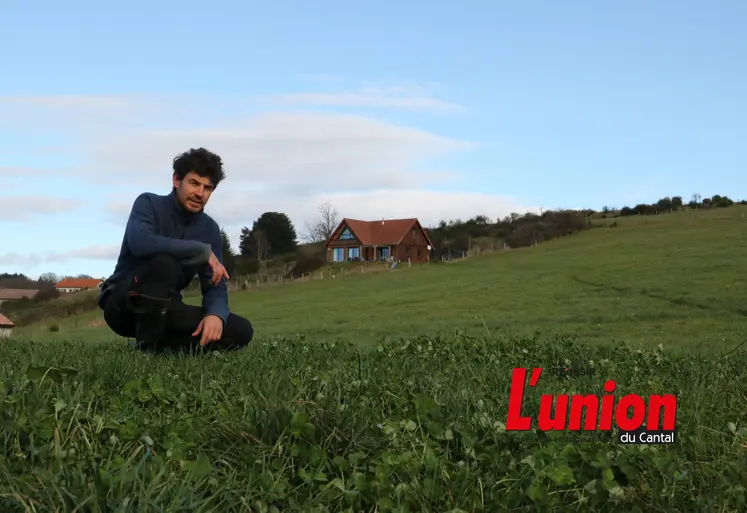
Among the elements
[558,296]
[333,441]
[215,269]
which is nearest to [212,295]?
[215,269]

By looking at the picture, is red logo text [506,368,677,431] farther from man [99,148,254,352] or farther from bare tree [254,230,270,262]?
bare tree [254,230,270,262]

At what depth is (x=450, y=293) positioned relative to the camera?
40.3 meters

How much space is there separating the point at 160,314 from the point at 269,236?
8900cm

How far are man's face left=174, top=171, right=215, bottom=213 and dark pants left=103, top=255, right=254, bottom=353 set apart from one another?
53 centimetres

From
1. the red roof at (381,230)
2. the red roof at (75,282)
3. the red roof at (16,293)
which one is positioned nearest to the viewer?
the red roof at (16,293)

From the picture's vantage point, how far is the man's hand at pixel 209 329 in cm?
508

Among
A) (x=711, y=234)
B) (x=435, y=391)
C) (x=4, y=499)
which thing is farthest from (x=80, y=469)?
(x=711, y=234)

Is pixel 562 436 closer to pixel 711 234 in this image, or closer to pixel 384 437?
pixel 384 437

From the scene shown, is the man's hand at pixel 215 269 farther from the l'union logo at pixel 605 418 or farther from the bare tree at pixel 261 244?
the bare tree at pixel 261 244

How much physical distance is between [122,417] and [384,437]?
107cm

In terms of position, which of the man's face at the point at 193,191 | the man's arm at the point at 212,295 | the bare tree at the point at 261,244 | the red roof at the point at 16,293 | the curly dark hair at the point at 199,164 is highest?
the bare tree at the point at 261,244

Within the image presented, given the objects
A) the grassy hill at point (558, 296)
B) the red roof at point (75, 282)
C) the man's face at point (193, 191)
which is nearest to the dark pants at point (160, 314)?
the man's face at point (193, 191)

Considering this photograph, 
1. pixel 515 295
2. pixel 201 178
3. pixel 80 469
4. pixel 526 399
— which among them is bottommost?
pixel 515 295

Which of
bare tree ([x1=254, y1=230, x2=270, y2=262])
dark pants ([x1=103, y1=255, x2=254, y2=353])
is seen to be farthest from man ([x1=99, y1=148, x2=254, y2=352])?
bare tree ([x1=254, y1=230, x2=270, y2=262])
